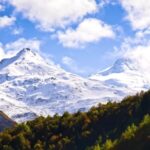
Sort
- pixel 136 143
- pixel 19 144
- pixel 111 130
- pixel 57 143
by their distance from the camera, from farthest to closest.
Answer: pixel 19 144, pixel 57 143, pixel 111 130, pixel 136 143

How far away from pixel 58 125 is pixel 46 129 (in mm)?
2994

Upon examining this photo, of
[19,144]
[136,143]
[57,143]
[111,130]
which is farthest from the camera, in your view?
[19,144]

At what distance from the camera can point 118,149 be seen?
207ft

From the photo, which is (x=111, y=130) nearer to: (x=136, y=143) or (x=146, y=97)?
(x=146, y=97)

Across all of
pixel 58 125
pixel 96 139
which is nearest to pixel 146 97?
pixel 96 139

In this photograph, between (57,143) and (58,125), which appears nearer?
(57,143)

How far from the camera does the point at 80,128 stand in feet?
365

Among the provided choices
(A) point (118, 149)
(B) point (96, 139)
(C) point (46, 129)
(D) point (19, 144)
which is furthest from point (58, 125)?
(A) point (118, 149)

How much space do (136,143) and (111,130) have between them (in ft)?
125

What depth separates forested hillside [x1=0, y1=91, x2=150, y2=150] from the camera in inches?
3971

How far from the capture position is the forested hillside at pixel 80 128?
101 m

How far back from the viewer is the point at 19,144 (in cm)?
11381

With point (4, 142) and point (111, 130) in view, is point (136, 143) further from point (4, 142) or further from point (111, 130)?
point (4, 142)

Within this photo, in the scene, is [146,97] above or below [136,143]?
above
